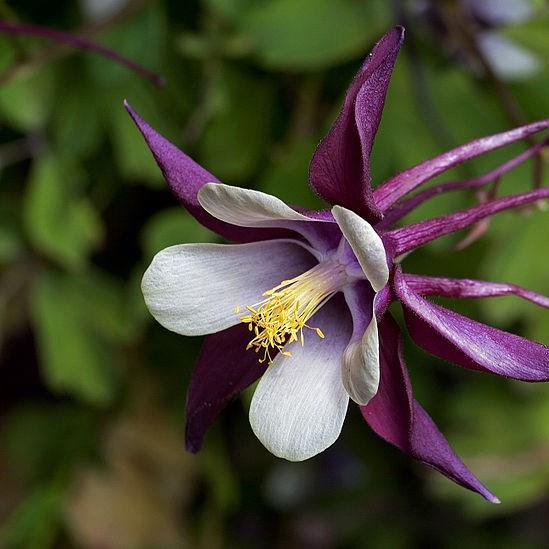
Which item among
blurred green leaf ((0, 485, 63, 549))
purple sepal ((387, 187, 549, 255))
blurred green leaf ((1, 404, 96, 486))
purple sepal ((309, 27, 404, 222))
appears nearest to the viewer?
purple sepal ((309, 27, 404, 222))

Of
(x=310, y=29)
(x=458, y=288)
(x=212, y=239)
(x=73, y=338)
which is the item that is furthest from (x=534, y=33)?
(x=73, y=338)

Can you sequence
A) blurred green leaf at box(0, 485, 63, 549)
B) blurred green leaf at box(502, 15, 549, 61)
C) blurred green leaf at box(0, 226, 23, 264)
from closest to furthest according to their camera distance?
blurred green leaf at box(502, 15, 549, 61) < blurred green leaf at box(0, 226, 23, 264) < blurred green leaf at box(0, 485, 63, 549)

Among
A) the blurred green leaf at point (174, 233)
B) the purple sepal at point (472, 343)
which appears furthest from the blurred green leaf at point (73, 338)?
the purple sepal at point (472, 343)

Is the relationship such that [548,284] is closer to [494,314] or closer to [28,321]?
[494,314]

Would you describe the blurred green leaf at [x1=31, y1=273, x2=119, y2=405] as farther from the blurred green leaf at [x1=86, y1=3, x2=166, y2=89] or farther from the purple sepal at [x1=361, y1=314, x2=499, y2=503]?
the purple sepal at [x1=361, y1=314, x2=499, y2=503]

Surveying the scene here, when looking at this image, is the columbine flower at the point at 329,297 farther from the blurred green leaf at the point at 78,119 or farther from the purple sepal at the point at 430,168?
the blurred green leaf at the point at 78,119

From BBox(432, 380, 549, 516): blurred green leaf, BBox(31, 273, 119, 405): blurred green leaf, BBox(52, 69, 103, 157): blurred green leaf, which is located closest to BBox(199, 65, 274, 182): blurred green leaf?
BBox(52, 69, 103, 157): blurred green leaf
